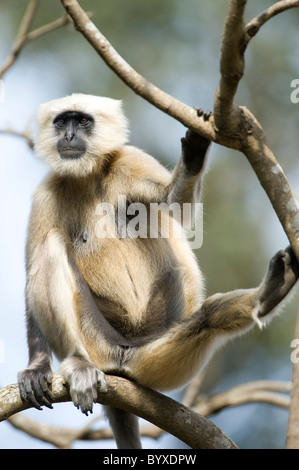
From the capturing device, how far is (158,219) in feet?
23.6

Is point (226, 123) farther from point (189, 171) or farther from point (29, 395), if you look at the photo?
point (29, 395)

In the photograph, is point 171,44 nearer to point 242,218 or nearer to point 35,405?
point 242,218

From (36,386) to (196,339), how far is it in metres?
1.46

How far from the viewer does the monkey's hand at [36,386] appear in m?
6.05

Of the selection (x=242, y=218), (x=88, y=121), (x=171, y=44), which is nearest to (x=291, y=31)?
(x=171, y=44)

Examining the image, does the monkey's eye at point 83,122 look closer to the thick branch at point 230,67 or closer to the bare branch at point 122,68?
the bare branch at point 122,68

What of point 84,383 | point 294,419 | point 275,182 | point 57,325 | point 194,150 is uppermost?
point 194,150

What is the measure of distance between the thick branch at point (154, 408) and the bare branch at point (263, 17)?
3.20 meters

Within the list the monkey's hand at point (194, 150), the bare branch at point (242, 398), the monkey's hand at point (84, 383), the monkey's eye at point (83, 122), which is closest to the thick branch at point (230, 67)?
the monkey's hand at point (194, 150)

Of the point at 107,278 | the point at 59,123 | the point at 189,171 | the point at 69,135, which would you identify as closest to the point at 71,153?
the point at 69,135

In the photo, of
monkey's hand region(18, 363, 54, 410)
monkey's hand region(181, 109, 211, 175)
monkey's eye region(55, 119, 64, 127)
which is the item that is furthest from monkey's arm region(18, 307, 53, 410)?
monkey's hand region(181, 109, 211, 175)

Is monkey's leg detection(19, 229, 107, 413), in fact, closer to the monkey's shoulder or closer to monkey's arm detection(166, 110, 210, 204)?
the monkey's shoulder

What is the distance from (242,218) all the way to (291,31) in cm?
806

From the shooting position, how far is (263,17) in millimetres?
4660
